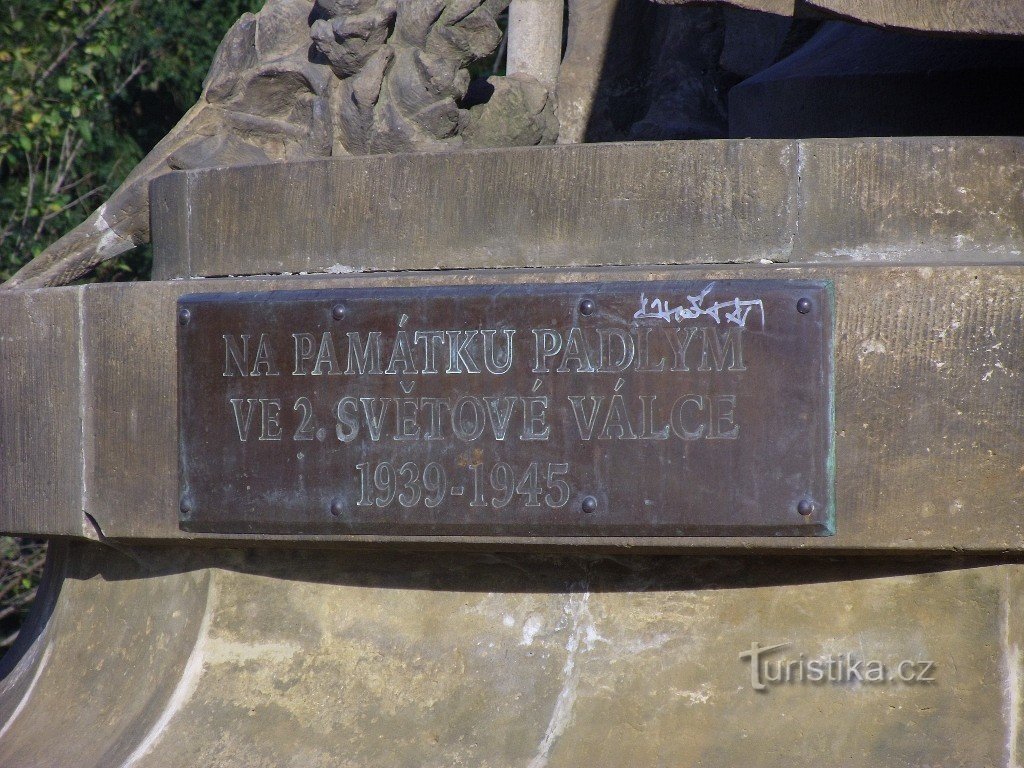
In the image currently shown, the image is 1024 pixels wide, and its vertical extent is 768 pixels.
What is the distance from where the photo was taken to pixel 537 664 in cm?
296

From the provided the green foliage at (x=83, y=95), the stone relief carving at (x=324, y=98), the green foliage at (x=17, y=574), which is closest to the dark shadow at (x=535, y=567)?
the stone relief carving at (x=324, y=98)

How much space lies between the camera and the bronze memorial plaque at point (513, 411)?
9.09ft

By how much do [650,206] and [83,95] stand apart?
5.62 m

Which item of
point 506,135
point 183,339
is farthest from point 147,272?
point 183,339

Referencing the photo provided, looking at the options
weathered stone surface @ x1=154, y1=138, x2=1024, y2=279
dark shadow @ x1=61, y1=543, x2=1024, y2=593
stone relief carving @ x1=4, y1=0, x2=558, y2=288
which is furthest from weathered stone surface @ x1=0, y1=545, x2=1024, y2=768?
stone relief carving @ x1=4, y1=0, x2=558, y2=288

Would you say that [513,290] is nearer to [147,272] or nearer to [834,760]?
[834,760]

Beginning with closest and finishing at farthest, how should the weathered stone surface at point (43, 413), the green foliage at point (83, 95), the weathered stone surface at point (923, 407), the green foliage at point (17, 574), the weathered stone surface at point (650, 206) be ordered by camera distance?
the weathered stone surface at point (923, 407), the weathered stone surface at point (650, 206), the weathered stone surface at point (43, 413), the green foliage at point (17, 574), the green foliage at point (83, 95)

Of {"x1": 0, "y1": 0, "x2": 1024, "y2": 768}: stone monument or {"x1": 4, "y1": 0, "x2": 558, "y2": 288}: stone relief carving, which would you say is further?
{"x1": 4, "y1": 0, "x2": 558, "y2": 288}: stone relief carving

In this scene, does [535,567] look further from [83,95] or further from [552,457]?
[83,95]

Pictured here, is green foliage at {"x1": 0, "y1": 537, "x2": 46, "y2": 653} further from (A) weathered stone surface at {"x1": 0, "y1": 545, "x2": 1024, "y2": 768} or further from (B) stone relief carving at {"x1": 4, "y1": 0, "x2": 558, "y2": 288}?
(A) weathered stone surface at {"x1": 0, "y1": 545, "x2": 1024, "y2": 768}

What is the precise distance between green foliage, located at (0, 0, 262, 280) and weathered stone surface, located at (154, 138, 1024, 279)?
4.52 m

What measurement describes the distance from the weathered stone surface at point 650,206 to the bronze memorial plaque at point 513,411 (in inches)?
6.3

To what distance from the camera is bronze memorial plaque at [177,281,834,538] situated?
2.77 metres

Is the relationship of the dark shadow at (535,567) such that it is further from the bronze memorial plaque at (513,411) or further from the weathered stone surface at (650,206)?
the weathered stone surface at (650,206)
